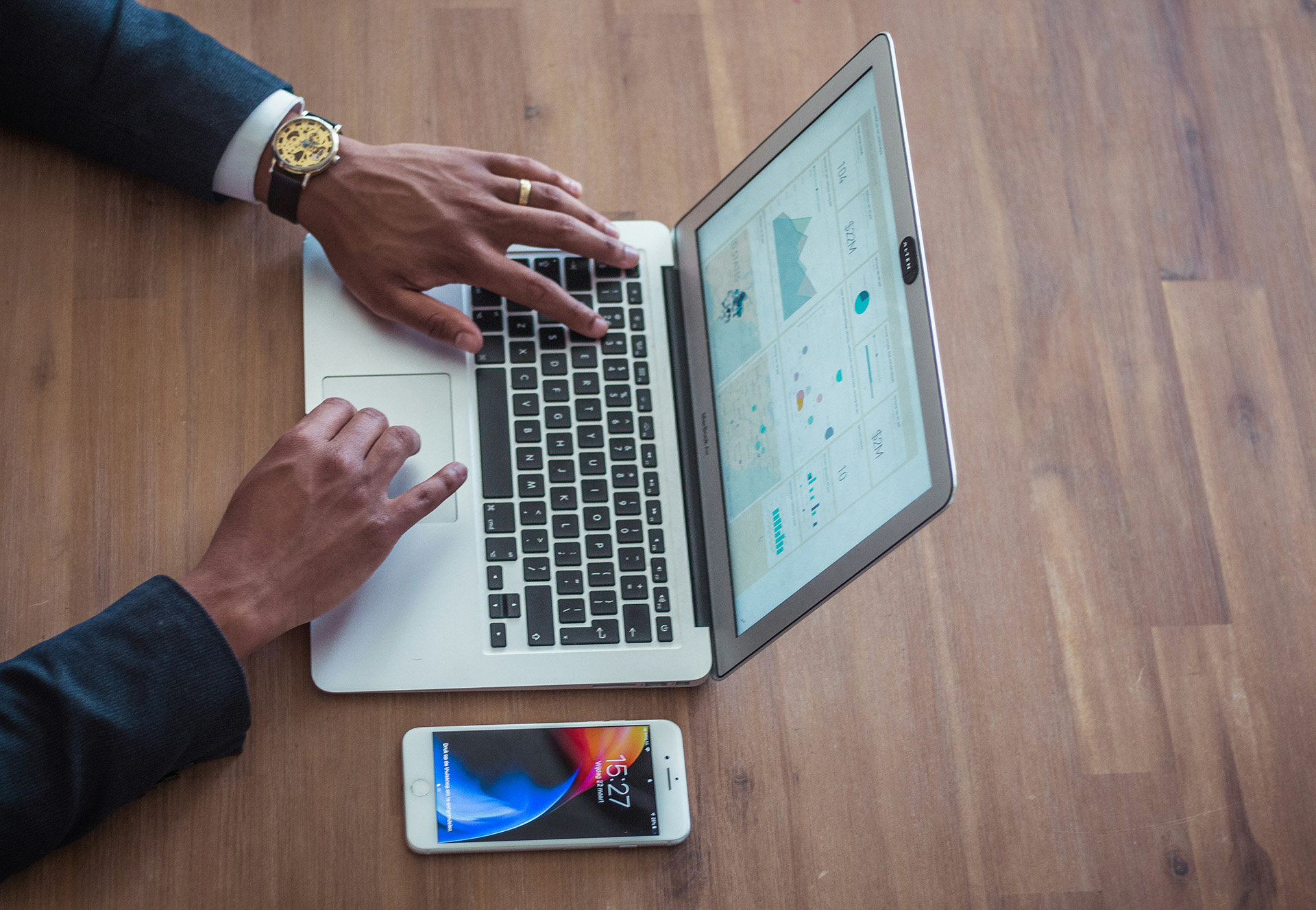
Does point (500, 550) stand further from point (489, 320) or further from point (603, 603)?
point (489, 320)

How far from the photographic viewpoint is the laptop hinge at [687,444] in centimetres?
87

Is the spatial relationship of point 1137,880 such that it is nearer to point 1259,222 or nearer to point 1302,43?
point 1259,222

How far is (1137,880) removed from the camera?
2.84ft

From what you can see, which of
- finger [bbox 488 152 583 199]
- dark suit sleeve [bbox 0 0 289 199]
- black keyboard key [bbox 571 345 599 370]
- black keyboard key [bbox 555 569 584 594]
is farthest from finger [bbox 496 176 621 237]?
black keyboard key [bbox 555 569 584 594]

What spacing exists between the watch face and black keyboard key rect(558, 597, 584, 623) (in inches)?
17.8

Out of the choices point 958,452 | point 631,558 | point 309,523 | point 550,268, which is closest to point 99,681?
point 309,523

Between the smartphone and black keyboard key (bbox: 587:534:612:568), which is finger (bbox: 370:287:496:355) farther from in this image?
the smartphone

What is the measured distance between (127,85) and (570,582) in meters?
0.59

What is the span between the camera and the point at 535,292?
932mm

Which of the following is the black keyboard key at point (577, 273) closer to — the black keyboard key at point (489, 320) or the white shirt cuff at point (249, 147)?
the black keyboard key at point (489, 320)

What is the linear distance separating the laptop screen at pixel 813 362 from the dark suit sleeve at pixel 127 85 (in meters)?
0.47

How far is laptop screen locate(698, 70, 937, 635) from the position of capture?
2.43ft

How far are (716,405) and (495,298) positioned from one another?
24 cm

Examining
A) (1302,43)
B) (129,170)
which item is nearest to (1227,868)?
(1302,43)
